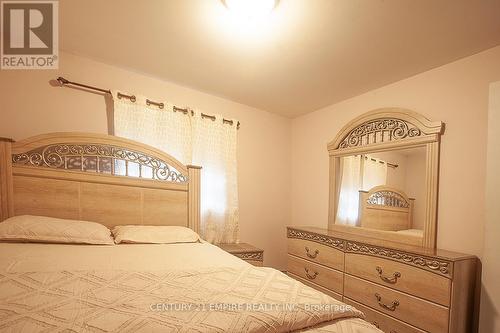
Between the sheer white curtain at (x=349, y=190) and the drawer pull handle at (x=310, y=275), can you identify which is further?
the sheer white curtain at (x=349, y=190)

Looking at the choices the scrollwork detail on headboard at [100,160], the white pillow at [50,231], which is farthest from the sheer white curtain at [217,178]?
the white pillow at [50,231]

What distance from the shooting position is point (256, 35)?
1.74 m

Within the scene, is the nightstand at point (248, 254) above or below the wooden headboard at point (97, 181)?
below

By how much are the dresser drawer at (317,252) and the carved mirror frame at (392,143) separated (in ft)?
1.34

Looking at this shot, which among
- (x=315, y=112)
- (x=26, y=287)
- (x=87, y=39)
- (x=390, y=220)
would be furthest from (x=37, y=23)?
(x=390, y=220)

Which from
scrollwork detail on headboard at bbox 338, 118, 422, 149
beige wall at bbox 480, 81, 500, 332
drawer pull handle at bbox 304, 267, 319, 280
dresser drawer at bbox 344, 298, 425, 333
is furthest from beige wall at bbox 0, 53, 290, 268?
beige wall at bbox 480, 81, 500, 332

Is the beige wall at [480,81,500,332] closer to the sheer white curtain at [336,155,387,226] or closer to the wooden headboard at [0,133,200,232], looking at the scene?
the sheer white curtain at [336,155,387,226]

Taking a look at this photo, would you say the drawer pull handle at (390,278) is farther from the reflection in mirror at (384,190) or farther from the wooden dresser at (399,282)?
the reflection in mirror at (384,190)

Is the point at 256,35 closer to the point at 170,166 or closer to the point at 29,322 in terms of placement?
the point at 170,166

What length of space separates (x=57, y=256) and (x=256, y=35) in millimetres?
1843

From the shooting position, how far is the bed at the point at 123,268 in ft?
2.53

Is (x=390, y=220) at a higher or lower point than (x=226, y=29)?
lower

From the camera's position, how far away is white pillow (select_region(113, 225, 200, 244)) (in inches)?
73.3

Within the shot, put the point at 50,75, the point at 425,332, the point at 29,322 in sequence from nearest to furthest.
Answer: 1. the point at 29,322
2. the point at 425,332
3. the point at 50,75
